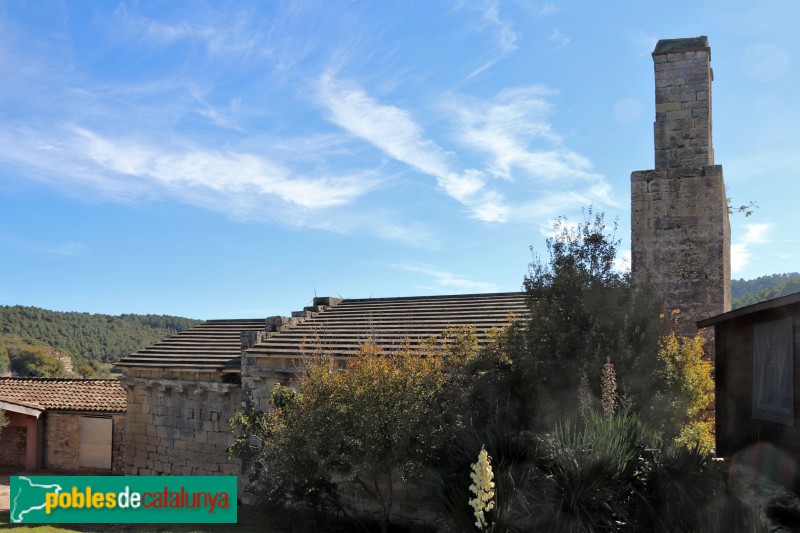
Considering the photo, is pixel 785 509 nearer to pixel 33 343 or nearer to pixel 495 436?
pixel 495 436

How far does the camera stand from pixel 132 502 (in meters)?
16.2

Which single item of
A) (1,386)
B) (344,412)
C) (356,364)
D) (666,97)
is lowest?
(1,386)

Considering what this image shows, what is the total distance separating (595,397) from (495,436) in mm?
2209

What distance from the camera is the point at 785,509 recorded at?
823cm

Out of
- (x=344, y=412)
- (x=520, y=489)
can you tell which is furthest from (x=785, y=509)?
(x=344, y=412)

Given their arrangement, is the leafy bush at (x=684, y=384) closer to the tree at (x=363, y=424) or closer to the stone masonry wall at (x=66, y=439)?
the tree at (x=363, y=424)

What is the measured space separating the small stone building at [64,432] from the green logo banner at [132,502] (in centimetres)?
669

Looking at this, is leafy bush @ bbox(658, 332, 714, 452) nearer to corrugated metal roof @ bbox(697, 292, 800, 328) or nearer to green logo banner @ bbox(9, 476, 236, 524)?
corrugated metal roof @ bbox(697, 292, 800, 328)

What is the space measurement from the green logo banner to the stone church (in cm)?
226

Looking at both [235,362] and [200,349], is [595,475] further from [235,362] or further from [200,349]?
[200,349]

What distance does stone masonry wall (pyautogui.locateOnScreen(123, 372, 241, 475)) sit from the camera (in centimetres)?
1886

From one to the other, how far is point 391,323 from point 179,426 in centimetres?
764

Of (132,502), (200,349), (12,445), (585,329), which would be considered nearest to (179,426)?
(200,349)

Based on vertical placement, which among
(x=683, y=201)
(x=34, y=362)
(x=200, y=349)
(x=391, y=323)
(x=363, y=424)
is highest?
(x=683, y=201)
